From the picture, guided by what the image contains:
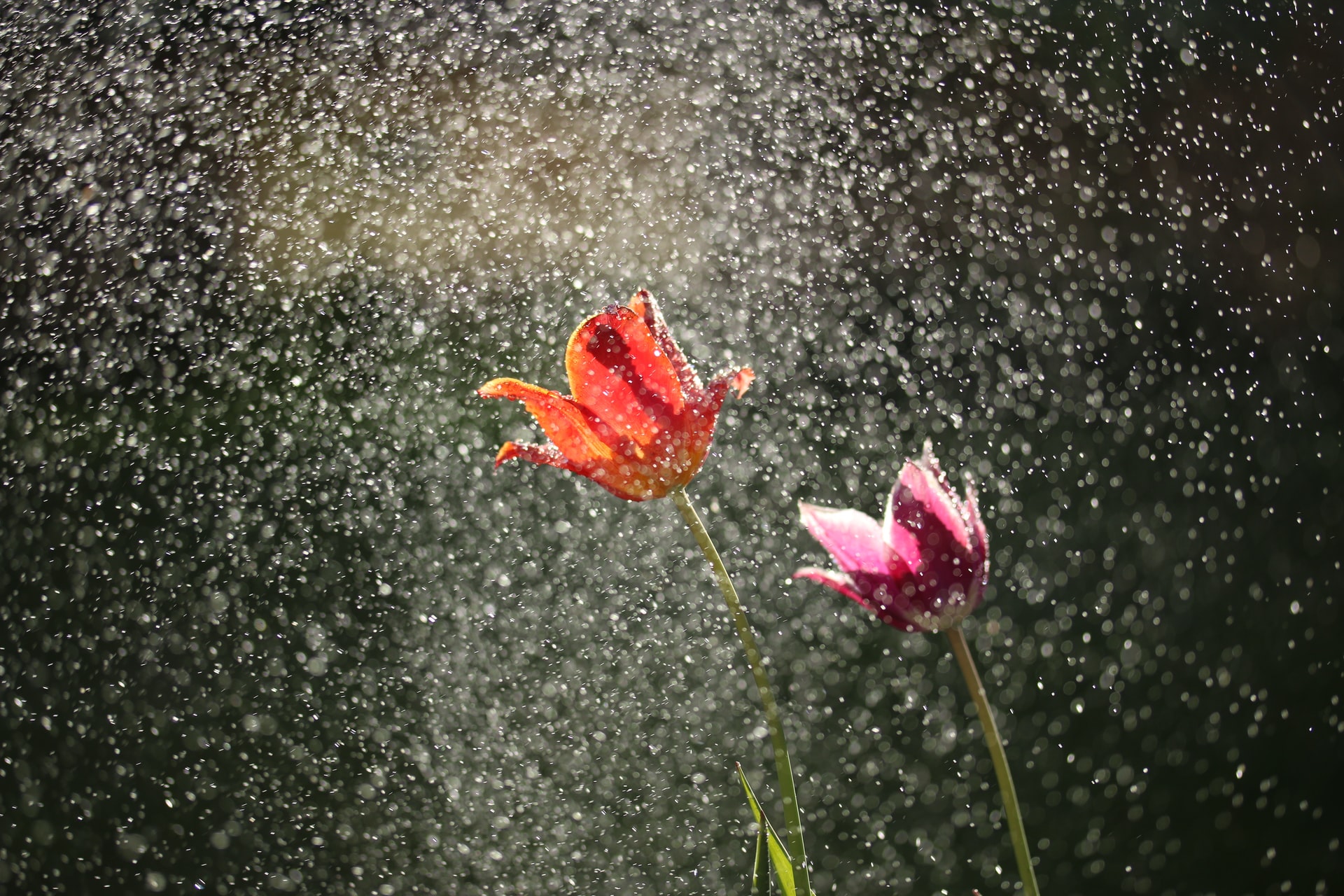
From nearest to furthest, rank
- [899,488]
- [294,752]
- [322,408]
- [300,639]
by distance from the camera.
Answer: [899,488]
[294,752]
[300,639]
[322,408]

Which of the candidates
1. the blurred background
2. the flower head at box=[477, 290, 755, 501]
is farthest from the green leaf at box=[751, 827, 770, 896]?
the blurred background

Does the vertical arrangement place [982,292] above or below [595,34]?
below

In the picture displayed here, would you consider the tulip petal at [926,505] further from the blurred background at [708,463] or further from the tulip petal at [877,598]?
the blurred background at [708,463]

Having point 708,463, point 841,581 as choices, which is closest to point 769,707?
point 841,581

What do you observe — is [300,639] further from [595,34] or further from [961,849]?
[595,34]

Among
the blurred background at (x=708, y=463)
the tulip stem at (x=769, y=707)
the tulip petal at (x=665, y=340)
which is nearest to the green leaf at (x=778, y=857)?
the tulip stem at (x=769, y=707)

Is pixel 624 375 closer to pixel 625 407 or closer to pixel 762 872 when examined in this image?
pixel 625 407

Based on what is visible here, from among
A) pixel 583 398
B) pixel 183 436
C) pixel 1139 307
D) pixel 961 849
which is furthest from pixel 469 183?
pixel 583 398
